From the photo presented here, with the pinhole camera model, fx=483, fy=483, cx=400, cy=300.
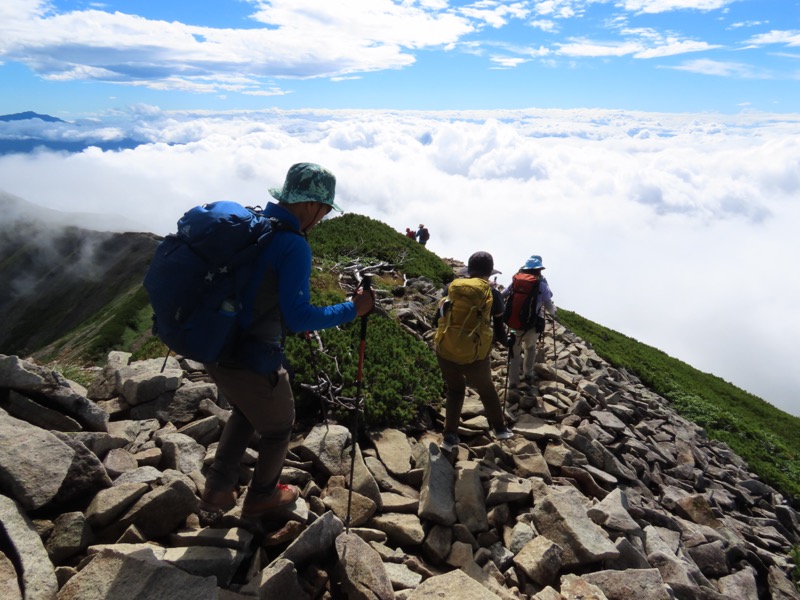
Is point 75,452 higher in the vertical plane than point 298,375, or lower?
higher

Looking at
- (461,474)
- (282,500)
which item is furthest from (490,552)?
(282,500)

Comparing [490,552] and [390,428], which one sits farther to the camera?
[390,428]

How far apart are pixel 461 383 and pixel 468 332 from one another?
3.37 ft

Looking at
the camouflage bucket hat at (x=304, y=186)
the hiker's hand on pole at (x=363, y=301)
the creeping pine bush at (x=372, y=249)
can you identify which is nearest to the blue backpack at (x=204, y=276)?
the camouflage bucket hat at (x=304, y=186)

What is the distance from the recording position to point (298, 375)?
8984mm

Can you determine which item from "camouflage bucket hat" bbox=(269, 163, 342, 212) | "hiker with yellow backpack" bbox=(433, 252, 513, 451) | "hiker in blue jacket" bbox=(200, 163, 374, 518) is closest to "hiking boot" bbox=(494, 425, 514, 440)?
"hiker with yellow backpack" bbox=(433, 252, 513, 451)

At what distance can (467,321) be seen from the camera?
7543 mm

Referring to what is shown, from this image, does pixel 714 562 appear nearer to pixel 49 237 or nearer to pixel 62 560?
pixel 62 560

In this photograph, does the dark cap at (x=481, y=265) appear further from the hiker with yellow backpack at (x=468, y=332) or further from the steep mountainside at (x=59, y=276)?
the steep mountainside at (x=59, y=276)

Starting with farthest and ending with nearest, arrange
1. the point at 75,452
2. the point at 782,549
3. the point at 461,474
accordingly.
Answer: the point at 782,549 → the point at 461,474 → the point at 75,452

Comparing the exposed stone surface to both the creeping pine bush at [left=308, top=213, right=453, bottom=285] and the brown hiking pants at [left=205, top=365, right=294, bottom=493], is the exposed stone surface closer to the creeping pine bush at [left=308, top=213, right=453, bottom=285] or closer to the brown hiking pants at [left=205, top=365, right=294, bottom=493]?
the brown hiking pants at [left=205, top=365, right=294, bottom=493]

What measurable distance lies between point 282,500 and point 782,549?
1111cm

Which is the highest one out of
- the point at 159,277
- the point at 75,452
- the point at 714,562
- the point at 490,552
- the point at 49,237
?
Answer: the point at 159,277


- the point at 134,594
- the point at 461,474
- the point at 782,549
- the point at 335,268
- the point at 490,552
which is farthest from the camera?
the point at 335,268
